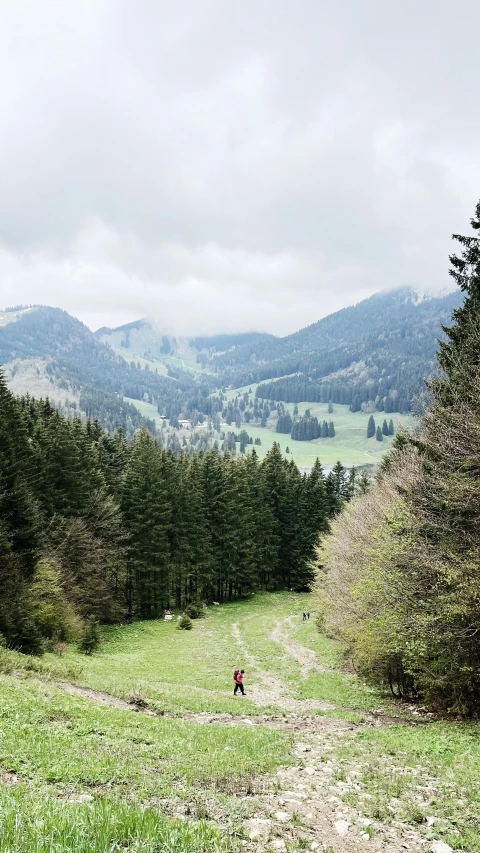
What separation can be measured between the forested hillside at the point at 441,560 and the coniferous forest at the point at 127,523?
20.3 metres

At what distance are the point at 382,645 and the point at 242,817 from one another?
15.6 m

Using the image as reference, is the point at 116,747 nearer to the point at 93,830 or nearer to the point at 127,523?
the point at 93,830

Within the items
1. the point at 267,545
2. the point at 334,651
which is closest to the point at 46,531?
the point at 334,651

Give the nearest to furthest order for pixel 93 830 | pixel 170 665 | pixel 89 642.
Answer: pixel 93 830, pixel 170 665, pixel 89 642

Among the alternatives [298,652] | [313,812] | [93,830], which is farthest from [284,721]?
[298,652]

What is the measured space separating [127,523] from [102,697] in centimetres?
3828

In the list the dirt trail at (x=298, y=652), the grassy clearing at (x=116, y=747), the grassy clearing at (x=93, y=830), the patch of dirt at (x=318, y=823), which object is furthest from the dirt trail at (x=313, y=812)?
the dirt trail at (x=298, y=652)

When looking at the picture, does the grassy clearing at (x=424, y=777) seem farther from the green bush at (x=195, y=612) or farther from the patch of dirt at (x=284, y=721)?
the green bush at (x=195, y=612)

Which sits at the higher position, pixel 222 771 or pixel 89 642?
pixel 222 771

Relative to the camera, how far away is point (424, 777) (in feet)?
36.3

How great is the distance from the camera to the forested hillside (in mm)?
16281

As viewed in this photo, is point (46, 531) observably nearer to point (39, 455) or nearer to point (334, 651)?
point (39, 455)

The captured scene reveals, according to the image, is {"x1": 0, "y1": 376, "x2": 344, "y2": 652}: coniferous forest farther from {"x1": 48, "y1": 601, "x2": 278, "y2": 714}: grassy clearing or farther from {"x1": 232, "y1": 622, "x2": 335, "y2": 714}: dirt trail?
{"x1": 232, "y1": 622, "x2": 335, "y2": 714}: dirt trail

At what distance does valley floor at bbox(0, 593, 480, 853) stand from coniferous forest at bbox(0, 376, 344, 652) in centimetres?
1147
